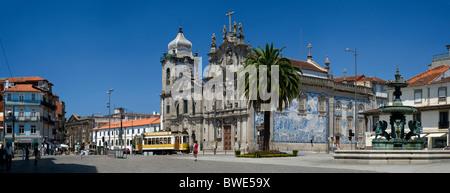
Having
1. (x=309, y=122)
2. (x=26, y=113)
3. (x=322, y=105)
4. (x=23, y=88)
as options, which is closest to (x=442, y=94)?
(x=309, y=122)

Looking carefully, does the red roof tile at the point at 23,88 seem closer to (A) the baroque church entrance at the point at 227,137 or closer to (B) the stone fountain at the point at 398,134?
(A) the baroque church entrance at the point at 227,137

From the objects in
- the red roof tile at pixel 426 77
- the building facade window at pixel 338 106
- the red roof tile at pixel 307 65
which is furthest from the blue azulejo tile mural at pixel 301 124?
the red roof tile at pixel 426 77

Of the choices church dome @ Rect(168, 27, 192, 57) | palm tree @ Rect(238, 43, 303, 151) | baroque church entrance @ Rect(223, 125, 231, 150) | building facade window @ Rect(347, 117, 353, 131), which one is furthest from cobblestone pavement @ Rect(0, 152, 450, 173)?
church dome @ Rect(168, 27, 192, 57)

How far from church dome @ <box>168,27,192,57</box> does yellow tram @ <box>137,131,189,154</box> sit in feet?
78.8

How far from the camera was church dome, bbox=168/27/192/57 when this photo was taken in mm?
84438

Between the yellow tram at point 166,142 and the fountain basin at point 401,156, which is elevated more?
the fountain basin at point 401,156

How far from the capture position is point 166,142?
61656mm

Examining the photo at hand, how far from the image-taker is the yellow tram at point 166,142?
6128 centimetres

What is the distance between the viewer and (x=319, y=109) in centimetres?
6644

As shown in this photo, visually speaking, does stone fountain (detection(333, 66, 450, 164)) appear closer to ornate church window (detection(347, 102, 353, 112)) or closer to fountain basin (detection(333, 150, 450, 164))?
fountain basin (detection(333, 150, 450, 164))

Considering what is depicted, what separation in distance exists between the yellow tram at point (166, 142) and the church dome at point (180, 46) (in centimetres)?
2400
